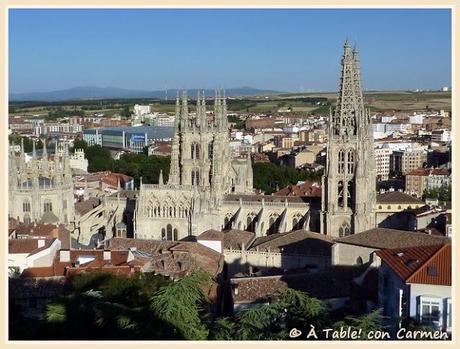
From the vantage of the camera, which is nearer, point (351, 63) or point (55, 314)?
point (55, 314)

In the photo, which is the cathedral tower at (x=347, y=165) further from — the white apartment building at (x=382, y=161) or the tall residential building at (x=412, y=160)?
the tall residential building at (x=412, y=160)

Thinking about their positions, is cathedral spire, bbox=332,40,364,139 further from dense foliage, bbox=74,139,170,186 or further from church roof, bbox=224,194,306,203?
dense foliage, bbox=74,139,170,186

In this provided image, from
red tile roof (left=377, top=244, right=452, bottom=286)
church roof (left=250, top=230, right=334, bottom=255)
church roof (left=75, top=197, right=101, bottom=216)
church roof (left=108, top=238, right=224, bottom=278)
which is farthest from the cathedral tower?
red tile roof (left=377, top=244, right=452, bottom=286)

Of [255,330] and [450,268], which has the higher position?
[450,268]

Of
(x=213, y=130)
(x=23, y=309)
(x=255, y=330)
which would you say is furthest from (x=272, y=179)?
(x=255, y=330)

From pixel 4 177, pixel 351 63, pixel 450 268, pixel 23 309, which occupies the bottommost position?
pixel 23 309

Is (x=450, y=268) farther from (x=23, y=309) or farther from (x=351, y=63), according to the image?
(x=351, y=63)
